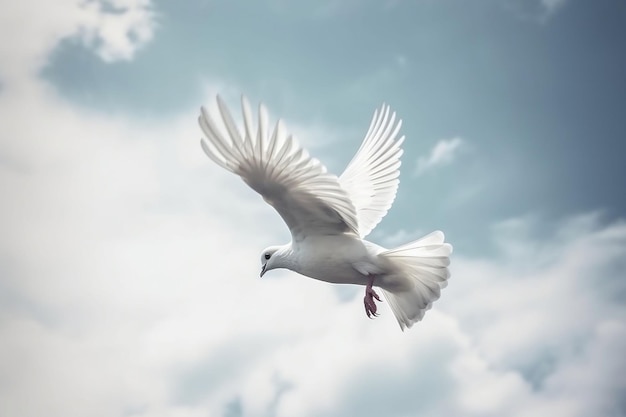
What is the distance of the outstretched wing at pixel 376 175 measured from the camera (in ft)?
44.8

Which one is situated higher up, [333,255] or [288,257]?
[288,257]

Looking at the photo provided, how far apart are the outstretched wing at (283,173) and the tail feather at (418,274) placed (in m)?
0.82

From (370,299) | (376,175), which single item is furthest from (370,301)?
(376,175)

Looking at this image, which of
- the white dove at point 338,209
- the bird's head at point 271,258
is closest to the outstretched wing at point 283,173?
the white dove at point 338,209

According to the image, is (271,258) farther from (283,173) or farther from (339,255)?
(283,173)

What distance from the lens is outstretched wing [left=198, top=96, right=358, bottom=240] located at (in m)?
9.64

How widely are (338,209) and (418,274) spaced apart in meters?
1.66

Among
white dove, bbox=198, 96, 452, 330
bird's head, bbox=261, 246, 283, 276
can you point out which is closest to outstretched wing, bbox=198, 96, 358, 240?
white dove, bbox=198, 96, 452, 330

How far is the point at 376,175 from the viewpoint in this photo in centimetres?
1392

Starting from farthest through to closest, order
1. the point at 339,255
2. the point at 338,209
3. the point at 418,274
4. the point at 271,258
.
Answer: the point at 271,258
the point at 418,274
the point at 339,255
the point at 338,209

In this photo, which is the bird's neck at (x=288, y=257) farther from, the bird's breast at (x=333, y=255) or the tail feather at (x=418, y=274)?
the tail feather at (x=418, y=274)

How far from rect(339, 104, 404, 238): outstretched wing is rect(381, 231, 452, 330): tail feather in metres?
1.44

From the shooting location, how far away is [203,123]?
368 inches

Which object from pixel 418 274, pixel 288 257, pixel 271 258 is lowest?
pixel 418 274
